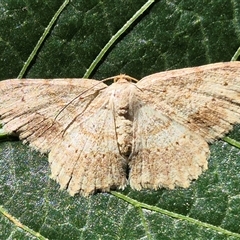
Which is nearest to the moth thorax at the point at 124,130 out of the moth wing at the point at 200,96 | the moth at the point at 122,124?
the moth at the point at 122,124

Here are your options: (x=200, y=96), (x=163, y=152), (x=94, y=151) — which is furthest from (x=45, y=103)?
(x=200, y=96)

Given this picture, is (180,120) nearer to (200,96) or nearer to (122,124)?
(200,96)

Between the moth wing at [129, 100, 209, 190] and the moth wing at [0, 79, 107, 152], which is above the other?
the moth wing at [0, 79, 107, 152]

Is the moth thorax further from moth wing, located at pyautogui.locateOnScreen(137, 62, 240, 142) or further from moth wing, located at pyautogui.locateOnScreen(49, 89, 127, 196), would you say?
moth wing, located at pyautogui.locateOnScreen(137, 62, 240, 142)

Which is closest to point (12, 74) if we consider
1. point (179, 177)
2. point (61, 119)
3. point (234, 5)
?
point (61, 119)

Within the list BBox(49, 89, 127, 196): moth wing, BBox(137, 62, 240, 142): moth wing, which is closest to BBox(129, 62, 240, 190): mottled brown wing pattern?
BBox(137, 62, 240, 142): moth wing

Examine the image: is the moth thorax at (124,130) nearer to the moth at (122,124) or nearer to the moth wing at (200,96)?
the moth at (122,124)

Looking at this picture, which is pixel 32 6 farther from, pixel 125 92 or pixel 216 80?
pixel 216 80
